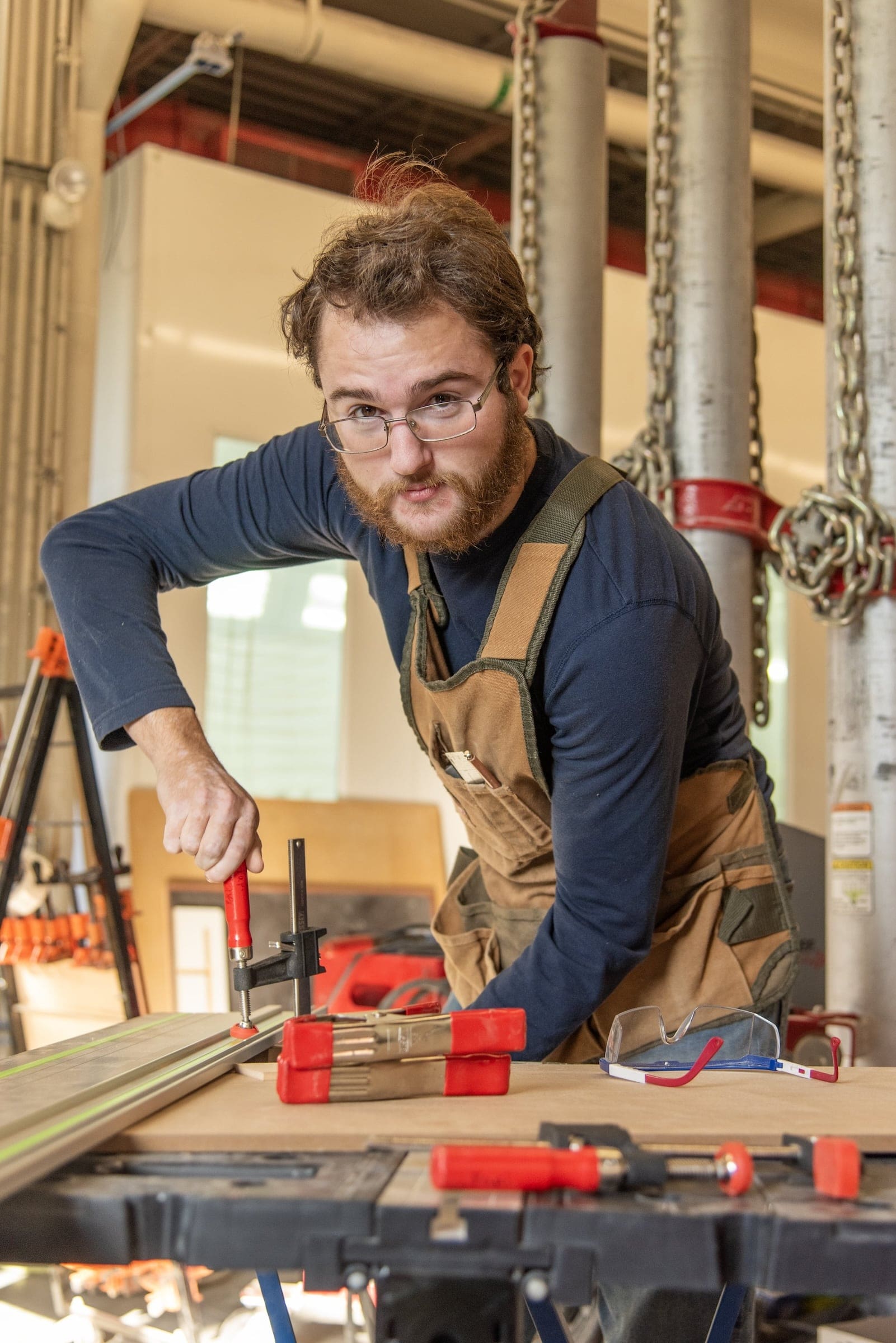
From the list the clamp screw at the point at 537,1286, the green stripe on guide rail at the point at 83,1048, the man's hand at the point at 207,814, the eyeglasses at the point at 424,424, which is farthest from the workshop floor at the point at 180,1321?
the clamp screw at the point at 537,1286

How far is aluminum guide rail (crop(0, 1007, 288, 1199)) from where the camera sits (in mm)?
866

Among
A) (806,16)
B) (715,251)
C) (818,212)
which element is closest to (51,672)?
(715,251)

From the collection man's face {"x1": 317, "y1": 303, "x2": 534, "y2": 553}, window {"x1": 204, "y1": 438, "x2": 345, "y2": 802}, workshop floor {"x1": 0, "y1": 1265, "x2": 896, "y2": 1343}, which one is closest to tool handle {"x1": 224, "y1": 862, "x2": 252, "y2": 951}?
man's face {"x1": 317, "y1": 303, "x2": 534, "y2": 553}

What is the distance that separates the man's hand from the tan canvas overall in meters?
0.30

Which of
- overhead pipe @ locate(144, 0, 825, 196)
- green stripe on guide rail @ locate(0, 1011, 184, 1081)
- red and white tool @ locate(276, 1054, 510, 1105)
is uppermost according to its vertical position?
overhead pipe @ locate(144, 0, 825, 196)

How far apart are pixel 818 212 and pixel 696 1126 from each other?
6641mm

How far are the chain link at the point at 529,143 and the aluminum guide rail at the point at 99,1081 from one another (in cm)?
191

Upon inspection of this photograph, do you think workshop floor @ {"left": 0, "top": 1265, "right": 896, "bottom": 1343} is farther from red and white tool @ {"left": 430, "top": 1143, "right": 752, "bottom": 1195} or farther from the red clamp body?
red and white tool @ {"left": 430, "top": 1143, "right": 752, "bottom": 1195}

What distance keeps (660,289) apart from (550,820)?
1439 millimetres

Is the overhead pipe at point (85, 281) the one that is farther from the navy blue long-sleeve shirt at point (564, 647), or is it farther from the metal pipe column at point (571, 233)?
the navy blue long-sleeve shirt at point (564, 647)

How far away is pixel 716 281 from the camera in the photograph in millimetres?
2637

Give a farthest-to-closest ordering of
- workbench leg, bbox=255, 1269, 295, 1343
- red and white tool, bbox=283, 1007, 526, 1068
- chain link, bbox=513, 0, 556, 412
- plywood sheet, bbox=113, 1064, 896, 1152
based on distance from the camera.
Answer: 1. chain link, bbox=513, 0, 556, 412
2. workbench leg, bbox=255, 1269, 295, 1343
3. red and white tool, bbox=283, 1007, 526, 1068
4. plywood sheet, bbox=113, 1064, 896, 1152

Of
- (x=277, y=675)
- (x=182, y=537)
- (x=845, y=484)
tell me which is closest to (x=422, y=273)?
(x=182, y=537)

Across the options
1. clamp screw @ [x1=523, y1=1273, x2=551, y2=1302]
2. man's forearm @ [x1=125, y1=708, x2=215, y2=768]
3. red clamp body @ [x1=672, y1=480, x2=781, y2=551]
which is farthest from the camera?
red clamp body @ [x1=672, y1=480, x2=781, y2=551]
